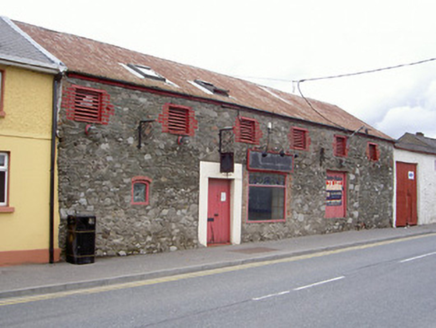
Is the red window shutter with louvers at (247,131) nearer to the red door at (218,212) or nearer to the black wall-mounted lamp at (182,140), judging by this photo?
the red door at (218,212)

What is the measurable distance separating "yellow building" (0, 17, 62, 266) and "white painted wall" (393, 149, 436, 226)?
19461 millimetres

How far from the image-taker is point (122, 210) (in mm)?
13227

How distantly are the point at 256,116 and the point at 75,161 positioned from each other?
23.6ft

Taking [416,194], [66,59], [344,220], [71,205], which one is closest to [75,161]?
[71,205]

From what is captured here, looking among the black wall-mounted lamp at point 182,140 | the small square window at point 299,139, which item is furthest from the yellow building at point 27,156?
the small square window at point 299,139

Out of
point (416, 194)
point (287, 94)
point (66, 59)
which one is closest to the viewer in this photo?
point (66, 59)

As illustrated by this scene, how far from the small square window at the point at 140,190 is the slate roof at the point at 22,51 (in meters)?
3.76

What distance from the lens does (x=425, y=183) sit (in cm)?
2697

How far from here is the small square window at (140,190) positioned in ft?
44.7

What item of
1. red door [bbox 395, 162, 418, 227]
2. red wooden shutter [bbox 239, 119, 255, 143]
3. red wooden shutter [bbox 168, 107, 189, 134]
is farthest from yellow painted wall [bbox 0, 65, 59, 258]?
red door [bbox 395, 162, 418, 227]

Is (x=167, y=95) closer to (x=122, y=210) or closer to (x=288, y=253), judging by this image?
(x=122, y=210)

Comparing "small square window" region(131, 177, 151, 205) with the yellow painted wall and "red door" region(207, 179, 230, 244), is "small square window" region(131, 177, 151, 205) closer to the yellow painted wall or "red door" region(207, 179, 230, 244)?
the yellow painted wall

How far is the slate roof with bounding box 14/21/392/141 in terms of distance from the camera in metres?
13.7

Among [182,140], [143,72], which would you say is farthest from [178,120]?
[143,72]
